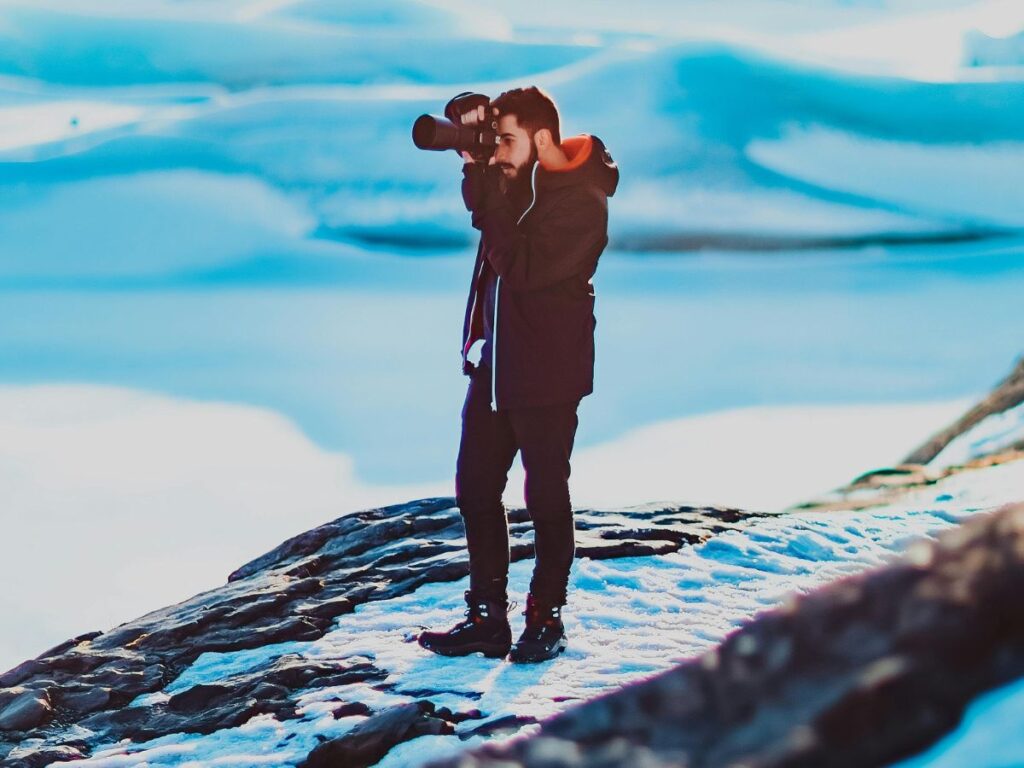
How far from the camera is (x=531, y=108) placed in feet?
10.9

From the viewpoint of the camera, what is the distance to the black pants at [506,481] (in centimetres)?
343

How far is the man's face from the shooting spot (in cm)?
335

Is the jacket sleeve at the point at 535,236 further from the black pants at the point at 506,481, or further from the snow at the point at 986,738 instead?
the snow at the point at 986,738

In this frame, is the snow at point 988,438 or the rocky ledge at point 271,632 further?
the snow at point 988,438

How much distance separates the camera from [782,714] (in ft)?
3.38

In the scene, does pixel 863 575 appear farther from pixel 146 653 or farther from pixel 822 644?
pixel 146 653

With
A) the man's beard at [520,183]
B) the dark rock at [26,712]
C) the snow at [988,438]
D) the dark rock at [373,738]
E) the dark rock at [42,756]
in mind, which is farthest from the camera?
the snow at [988,438]

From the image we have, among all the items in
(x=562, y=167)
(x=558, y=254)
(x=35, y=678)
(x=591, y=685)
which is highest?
(x=562, y=167)

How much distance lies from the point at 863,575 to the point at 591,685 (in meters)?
2.44

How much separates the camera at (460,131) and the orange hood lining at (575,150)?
0.55 feet

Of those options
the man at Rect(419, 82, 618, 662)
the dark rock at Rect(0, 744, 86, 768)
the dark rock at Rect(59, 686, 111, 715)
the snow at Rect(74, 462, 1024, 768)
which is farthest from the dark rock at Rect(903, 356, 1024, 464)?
the dark rock at Rect(0, 744, 86, 768)

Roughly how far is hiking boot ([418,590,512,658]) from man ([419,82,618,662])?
0.07m

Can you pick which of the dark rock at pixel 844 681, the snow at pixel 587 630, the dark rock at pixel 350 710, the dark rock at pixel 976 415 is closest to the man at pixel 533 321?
the snow at pixel 587 630

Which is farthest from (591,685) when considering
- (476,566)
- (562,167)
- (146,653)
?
(146,653)
